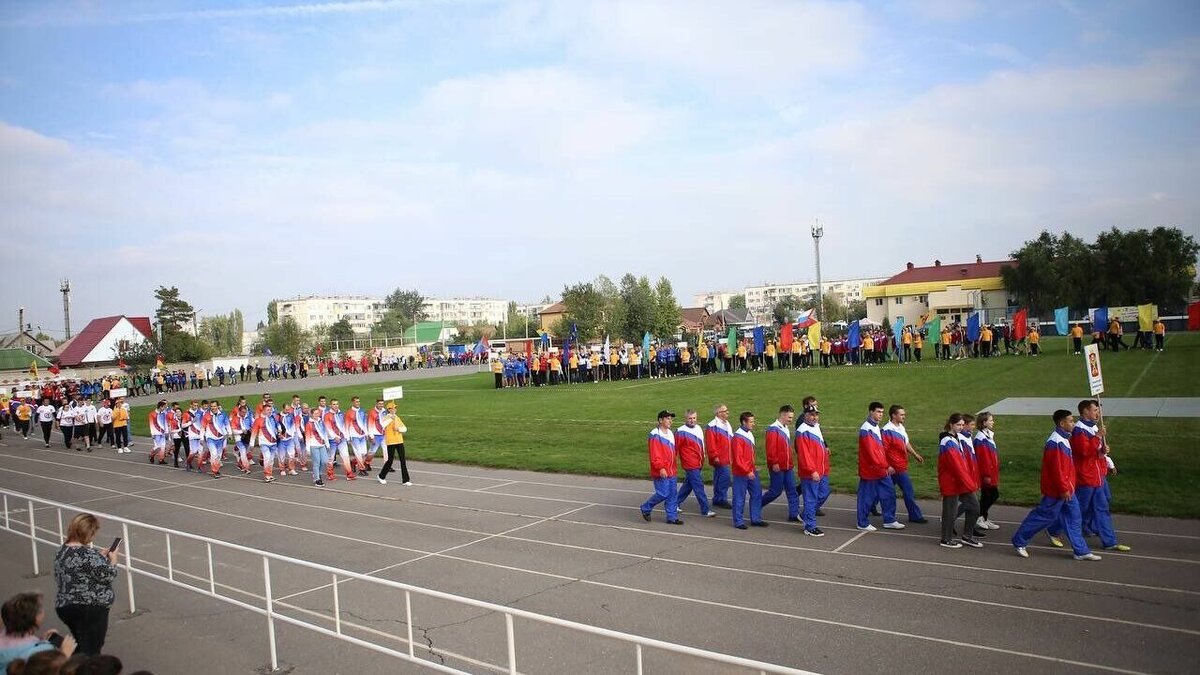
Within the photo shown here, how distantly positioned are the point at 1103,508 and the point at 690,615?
5.83 m

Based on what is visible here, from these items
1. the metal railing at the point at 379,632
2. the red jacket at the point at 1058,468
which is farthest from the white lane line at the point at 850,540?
the metal railing at the point at 379,632

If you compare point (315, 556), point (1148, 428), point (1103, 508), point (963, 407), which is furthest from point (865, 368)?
point (315, 556)

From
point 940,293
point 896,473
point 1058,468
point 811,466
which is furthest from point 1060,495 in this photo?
point 940,293

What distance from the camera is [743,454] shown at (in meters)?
12.2

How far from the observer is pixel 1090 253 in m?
64.9

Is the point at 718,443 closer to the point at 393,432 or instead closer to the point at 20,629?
the point at 393,432

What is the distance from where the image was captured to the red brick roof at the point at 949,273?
81.9m

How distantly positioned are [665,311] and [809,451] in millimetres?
64049

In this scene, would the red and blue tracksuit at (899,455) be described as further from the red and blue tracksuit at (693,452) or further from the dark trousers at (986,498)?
the red and blue tracksuit at (693,452)

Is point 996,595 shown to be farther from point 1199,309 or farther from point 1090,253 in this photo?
point 1090,253

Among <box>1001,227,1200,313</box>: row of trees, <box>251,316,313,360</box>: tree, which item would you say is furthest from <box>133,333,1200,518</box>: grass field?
<box>251,316,313,360</box>: tree

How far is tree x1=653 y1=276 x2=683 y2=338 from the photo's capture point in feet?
237

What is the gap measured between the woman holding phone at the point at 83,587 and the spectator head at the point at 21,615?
4.71ft

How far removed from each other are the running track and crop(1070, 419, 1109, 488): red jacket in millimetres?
1016
